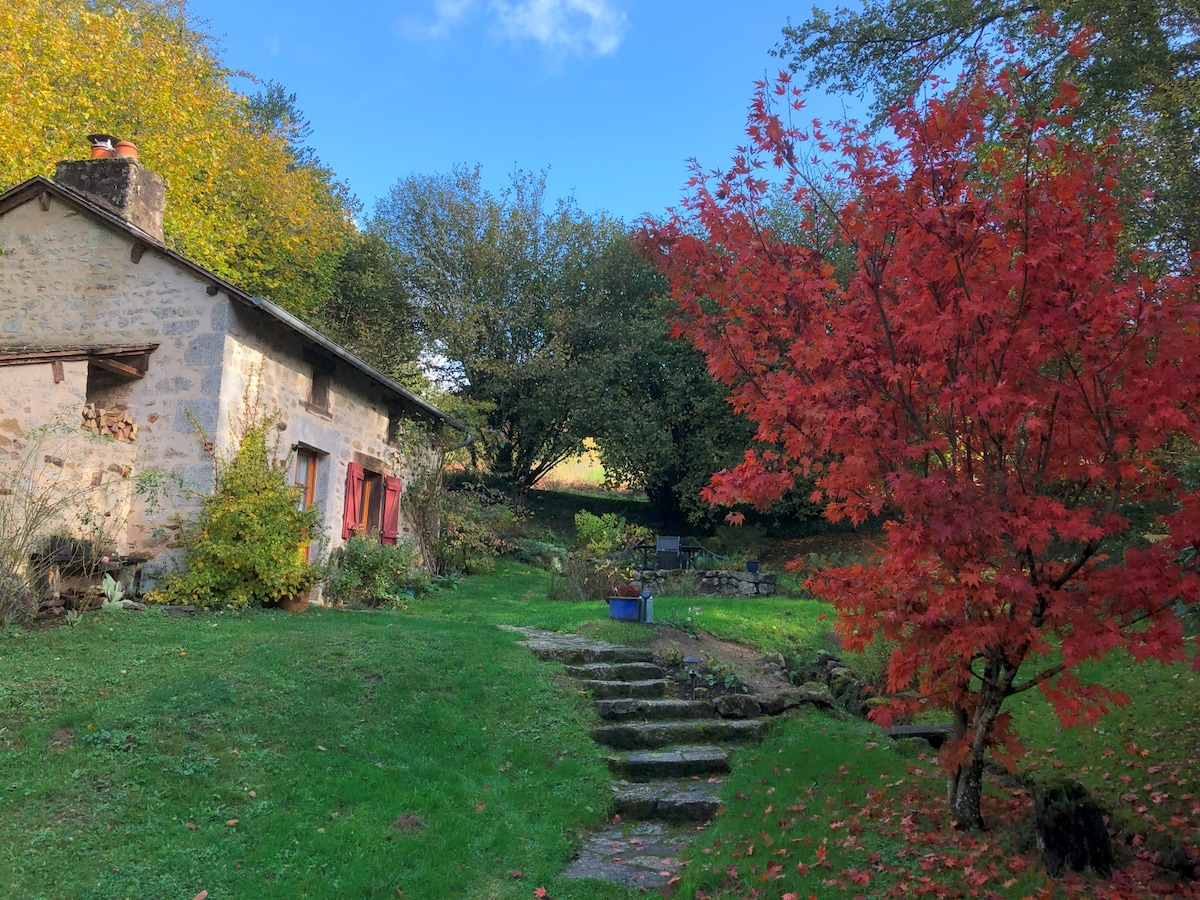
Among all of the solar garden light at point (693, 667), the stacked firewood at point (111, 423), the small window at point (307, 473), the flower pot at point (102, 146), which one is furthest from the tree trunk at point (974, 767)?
the flower pot at point (102, 146)

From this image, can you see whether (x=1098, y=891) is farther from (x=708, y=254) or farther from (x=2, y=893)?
(x=2, y=893)

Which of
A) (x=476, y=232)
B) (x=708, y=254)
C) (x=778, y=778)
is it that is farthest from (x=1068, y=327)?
(x=476, y=232)

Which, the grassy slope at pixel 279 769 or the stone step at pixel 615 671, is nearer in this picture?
the grassy slope at pixel 279 769

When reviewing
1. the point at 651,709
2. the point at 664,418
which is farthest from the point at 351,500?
the point at 664,418

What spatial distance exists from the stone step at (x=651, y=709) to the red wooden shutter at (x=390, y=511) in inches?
298

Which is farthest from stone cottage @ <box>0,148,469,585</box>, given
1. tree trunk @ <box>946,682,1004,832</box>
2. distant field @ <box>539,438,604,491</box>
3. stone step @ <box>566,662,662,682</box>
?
distant field @ <box>539,438,604,491</box>

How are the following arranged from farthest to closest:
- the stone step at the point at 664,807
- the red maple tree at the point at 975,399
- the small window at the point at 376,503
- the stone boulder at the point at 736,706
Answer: the small window at the point at 376,503 → the stone boulder at the point at 736,706 → the stone step at the point at 664,807 → the red maple tree at the point at 975,399

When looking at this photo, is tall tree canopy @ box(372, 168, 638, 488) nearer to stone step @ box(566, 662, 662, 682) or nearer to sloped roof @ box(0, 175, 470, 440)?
sloped roof @ box(0, 175, 470, 440)

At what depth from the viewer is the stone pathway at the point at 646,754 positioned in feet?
15.5

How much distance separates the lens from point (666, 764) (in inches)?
240

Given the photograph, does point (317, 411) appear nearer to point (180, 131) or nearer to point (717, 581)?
point (717, 581)

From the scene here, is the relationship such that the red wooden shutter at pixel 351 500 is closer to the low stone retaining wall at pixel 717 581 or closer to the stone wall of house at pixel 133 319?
the stone wall of house at pixel 133 319

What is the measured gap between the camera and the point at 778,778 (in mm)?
5754

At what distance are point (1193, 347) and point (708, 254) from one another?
2.48 m
